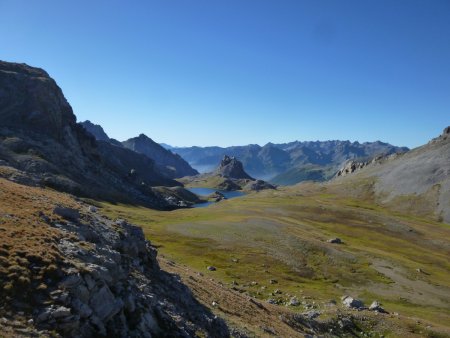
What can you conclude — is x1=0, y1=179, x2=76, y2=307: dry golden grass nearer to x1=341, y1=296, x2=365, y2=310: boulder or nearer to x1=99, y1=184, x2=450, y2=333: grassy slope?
x1=99, y1=184, x2=450, y2=333: grassy slope

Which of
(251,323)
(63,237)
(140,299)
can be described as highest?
(63,237)

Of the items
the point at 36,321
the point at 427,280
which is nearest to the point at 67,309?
the point at 36,321

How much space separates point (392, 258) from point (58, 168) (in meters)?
146

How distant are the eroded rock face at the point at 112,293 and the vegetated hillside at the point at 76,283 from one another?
0.17 feet

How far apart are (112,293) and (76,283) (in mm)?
2974

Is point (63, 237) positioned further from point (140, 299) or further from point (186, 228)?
point (186, 228)

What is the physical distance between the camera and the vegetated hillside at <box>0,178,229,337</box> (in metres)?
20.4

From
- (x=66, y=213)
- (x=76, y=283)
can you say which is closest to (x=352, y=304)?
(x=66, y=213)

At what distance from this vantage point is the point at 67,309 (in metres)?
20.8

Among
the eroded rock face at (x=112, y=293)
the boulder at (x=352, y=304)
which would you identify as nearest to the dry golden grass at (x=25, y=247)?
the eroded rock face at (x=112, y=293)

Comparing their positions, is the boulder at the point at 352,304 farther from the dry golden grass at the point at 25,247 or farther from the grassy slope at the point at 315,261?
the dry golden grass at the point at 25,247

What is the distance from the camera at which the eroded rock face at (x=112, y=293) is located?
2148 centimetres

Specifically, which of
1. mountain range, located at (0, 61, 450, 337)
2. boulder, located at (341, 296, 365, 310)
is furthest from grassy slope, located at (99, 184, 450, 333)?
boulder, located at (341, 296, 365, 310)

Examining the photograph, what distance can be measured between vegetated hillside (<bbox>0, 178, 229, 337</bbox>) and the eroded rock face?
5 cm
